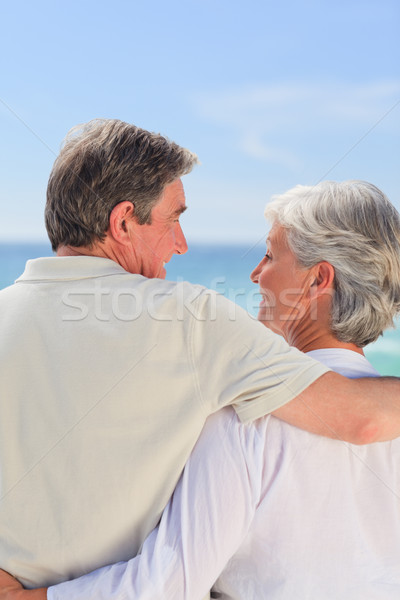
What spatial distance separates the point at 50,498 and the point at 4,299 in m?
0.42

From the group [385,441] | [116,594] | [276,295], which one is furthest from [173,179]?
[116,594]

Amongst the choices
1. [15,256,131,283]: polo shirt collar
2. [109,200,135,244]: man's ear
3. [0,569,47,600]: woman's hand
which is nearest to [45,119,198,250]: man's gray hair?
[109,200,135,244]: man's ear

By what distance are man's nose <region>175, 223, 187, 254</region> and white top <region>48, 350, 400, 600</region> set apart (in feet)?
1.63

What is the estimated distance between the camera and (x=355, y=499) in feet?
4.30

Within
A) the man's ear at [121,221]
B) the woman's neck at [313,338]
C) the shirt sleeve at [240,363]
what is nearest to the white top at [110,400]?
the shirt sleeve at [240,363]

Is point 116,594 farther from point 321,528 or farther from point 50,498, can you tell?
point 321,528

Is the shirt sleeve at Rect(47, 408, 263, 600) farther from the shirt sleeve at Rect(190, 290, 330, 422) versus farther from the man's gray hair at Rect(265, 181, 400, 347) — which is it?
the man's gray hair at Rect(265, 181, 400, 347)

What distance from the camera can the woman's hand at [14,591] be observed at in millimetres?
1214

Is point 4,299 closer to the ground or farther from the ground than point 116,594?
farther from the ground

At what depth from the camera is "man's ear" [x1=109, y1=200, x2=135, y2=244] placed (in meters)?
1.41

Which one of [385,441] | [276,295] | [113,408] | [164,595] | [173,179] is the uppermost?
[173,179]

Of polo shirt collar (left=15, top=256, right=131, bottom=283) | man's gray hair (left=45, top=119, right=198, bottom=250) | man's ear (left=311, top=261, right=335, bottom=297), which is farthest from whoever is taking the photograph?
man's ear (left=311, top=261, right=335, bottom=297)

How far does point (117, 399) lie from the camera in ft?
3.90

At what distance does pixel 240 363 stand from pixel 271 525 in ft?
1.22
